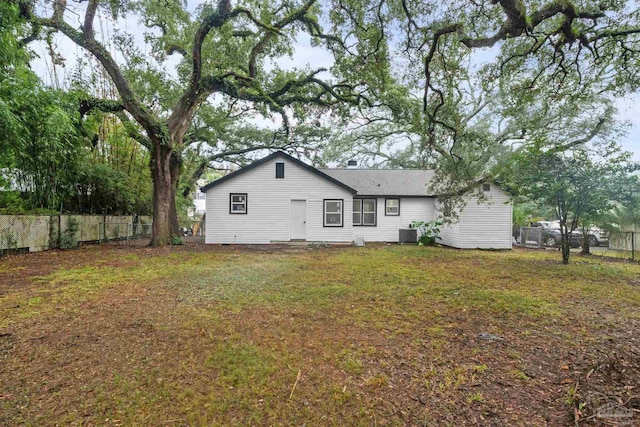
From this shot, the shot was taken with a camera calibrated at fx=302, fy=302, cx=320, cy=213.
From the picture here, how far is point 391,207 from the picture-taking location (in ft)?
52.5

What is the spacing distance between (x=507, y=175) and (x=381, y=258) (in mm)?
5498

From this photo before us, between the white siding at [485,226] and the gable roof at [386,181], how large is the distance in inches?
88.5

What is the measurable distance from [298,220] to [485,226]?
8.64 m

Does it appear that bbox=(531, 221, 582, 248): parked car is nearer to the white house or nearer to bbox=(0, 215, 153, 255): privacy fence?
the white house

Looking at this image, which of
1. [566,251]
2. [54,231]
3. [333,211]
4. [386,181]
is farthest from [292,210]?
[566,251]

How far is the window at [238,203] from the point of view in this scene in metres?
13.9

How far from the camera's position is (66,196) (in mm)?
10742

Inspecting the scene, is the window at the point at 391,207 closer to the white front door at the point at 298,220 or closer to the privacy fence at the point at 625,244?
the white front door at the point at 298,220

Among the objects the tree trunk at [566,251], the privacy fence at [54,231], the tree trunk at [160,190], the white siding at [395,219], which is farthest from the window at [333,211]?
the privacy fence at [54,231]

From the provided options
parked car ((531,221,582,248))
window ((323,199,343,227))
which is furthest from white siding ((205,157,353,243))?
parked car ((531,221,582,248))

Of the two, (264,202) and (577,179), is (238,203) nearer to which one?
(264,202)

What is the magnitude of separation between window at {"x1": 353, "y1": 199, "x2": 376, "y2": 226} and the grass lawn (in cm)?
986

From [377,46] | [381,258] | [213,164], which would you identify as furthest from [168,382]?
[213,164]

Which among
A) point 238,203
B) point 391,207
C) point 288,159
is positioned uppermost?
point 288,159
